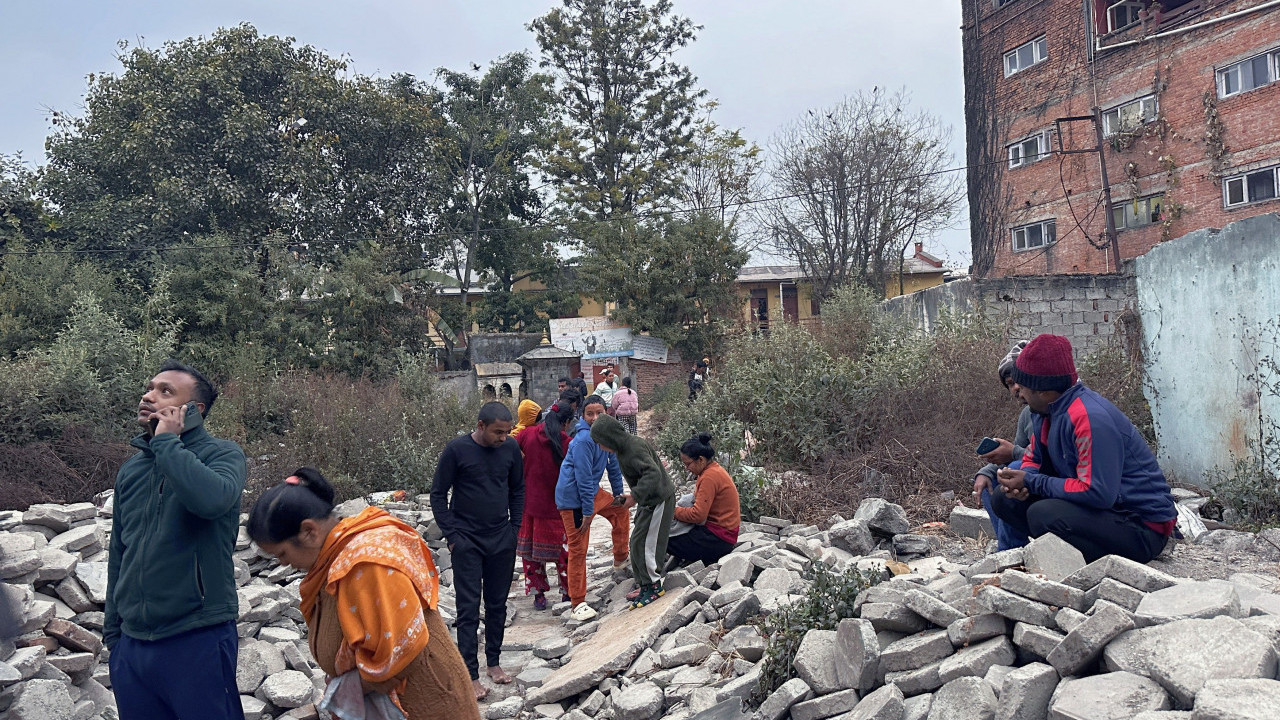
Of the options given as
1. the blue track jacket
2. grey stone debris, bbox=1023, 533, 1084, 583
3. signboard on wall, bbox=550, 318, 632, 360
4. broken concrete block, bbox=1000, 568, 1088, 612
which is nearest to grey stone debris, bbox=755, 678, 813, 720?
broken concrete block, bbox=1000, 568, 1088, 612

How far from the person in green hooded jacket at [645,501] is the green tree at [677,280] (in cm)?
1942

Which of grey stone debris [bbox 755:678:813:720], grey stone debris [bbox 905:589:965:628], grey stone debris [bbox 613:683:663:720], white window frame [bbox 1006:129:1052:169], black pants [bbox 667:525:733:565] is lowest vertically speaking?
grey stone debris [bbox 613:683:663:720]

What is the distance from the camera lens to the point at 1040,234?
22.4 meters

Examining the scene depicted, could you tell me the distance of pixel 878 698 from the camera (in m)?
3.80

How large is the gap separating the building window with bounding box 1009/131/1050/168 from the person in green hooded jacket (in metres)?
19.0

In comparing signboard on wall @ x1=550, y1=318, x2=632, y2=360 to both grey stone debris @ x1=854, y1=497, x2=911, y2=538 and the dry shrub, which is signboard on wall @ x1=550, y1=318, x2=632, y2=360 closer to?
the dry shrub

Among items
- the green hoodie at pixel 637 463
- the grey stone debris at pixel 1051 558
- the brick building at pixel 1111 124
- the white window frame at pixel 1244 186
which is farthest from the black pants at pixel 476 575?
the white window frame at pixel 1244 186

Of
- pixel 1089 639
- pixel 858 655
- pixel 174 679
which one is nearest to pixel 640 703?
pixel 858 655

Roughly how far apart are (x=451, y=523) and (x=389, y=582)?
3.02 m

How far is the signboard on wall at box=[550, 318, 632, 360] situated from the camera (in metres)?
26.7

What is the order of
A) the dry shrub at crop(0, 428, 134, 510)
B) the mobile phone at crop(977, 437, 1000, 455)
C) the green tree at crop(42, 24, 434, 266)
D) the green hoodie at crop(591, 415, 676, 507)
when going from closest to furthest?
the mobile phone at crop(977, 437, 1000, 455)
the green hoodie at crop(591, 415, 676, 507)
the dry shrub at crop(0, 428, 134, 510)
the green tree at crop(42, 24, 434, 266)

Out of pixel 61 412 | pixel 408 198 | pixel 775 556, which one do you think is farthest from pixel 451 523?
pixel 408 198

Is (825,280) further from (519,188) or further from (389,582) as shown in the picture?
(389,582)

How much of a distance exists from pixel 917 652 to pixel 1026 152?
21.6 metres
